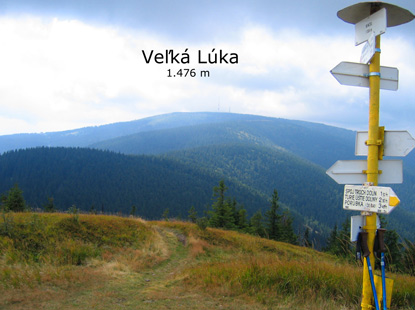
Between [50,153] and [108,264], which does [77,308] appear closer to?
[108,264]

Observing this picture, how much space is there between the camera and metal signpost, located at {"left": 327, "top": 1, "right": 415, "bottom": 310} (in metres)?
4.18

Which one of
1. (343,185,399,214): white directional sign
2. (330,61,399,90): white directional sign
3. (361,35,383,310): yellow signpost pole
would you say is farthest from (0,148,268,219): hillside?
(330,61,399,90): white directional sign

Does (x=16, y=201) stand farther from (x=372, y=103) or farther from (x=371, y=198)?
(x=372, y=103)

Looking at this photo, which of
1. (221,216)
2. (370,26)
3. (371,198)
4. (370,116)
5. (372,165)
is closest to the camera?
(371,198)

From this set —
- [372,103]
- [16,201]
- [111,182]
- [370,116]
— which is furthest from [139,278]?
[111,182]

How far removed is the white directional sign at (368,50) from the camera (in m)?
4.36

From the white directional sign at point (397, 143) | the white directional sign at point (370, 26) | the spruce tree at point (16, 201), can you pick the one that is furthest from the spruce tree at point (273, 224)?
the white directional sign at point (397, 143)

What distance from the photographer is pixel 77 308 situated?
555 cm

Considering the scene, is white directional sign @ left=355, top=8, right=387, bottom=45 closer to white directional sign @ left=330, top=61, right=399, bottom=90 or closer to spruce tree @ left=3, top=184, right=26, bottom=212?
white directional sign @ left=330, top=61, right=399, bottom=90

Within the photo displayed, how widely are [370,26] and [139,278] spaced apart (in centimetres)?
767

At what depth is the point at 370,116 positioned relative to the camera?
438 cm

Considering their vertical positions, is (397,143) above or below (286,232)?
above

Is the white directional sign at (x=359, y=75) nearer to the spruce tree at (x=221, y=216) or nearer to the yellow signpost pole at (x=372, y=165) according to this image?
the yellow signpost pole at (x=372, y=165)

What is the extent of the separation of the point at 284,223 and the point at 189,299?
36.2 metres
